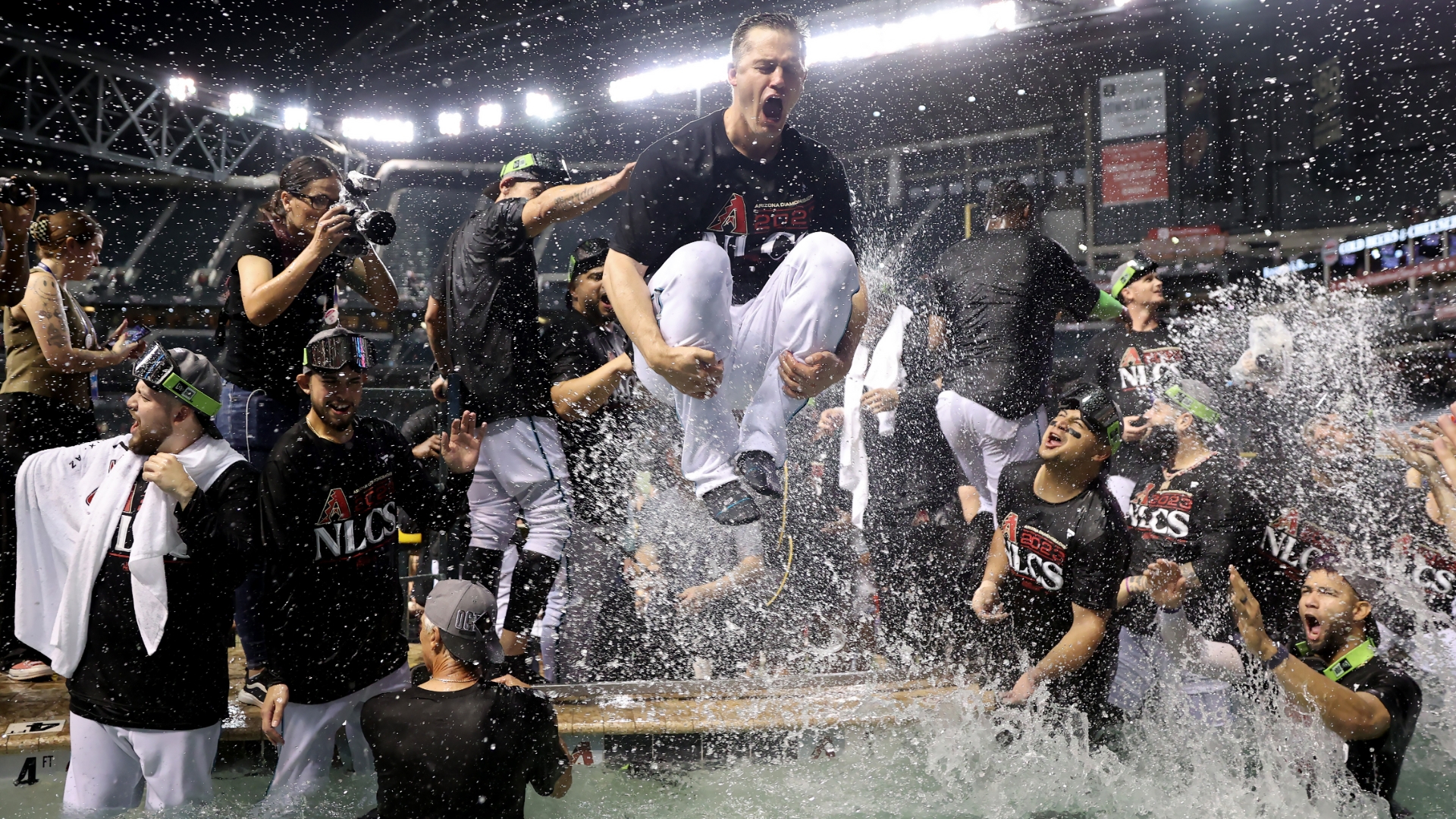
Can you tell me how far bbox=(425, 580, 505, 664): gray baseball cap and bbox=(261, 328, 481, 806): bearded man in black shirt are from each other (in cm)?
61

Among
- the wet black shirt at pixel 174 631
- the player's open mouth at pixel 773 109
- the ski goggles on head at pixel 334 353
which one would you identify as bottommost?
the wet black shirt at pixel 174 631

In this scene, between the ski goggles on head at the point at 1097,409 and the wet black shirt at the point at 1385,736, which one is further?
the ski goggles on head at the point at 1097,409

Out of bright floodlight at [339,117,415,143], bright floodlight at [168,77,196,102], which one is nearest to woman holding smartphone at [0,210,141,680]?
bright floodlight at [168,77,196,102]

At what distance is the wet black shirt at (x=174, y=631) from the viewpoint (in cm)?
284

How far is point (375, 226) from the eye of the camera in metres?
3.17

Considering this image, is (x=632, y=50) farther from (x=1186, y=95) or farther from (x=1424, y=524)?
(x=1186, y=95)

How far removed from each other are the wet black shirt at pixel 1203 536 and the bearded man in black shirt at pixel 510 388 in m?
2.26

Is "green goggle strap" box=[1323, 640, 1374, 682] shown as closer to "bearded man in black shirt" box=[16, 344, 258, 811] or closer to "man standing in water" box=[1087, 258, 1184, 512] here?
"man standing in water" box=[1087, 258, 1184, 512]

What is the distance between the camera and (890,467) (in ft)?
16.1

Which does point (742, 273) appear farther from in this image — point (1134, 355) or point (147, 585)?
point (1134, 355)

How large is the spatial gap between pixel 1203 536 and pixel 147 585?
3.80 meters

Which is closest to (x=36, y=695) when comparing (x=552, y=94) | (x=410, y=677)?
(x=410, y=677)

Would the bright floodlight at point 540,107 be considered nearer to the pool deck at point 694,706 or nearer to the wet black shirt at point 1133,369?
the wet black shirt at point 1133,369

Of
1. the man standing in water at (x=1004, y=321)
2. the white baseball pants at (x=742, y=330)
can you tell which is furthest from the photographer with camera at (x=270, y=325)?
the man standing in water at (x=1004, y=321)
